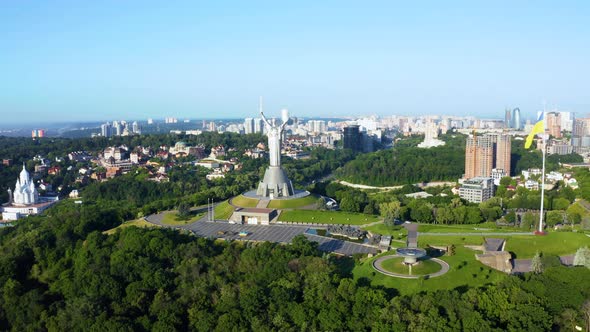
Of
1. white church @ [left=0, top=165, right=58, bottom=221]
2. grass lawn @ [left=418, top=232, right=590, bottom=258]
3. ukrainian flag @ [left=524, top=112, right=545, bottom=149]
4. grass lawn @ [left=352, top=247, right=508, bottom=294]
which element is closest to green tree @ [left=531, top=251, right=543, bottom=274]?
grass lawn @ [left=352, top=247, right=508, bottom=294]

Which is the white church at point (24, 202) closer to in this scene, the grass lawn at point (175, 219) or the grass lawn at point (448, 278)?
the grass lawn at point (175, 219)

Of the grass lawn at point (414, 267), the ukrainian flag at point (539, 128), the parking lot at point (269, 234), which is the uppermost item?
the ukrainian flag at point (539, 128)

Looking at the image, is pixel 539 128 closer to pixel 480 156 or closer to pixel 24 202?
pixel 480 156

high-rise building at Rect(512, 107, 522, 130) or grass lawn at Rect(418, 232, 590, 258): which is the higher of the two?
high-rise building at Rect(512, 107, 522, 130)

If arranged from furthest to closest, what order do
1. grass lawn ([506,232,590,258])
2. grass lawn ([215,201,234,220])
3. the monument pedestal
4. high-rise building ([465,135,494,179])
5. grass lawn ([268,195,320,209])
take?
high-rise building ([465,135,494,179])
the monument pedestal
grass lawn ([268,195,320,209])
grass lawn ([215,201,234,220])
grass lawn ([506,232,590,258])

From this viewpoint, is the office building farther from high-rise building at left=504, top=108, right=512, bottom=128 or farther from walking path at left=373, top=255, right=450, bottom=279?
high-rise building at left=504, top=108, right=512, bottom=128

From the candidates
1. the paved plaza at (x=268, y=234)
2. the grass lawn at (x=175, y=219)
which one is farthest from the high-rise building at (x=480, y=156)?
the grass lawn at (x=175, y=219)

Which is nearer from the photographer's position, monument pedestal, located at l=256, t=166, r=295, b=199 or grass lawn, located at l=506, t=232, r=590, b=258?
grass lawn, located at l=506, t=232, r=590, b=258
